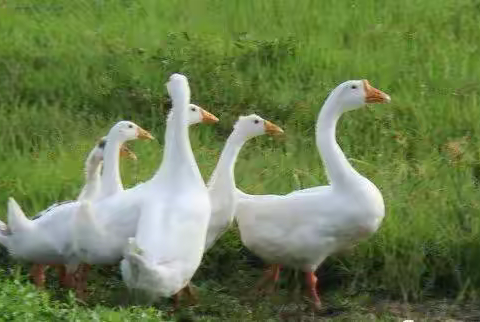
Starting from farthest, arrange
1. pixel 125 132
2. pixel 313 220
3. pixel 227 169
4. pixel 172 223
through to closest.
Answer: pixel 125 132
pixel 227 169
pixel 313 220
pixel 172 223

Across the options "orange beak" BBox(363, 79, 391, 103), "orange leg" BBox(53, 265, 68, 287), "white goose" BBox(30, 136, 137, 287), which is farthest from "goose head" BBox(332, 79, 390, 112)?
"orange leg" BBox(53, 265, 68, 287)

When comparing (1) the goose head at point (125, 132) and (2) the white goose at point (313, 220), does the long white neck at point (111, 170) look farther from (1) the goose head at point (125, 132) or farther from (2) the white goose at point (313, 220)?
(2) the white goose at point (313, 220)

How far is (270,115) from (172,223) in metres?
2.83

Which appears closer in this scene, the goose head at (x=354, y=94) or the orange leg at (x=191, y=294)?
the orange leg at (x=191, y=294)

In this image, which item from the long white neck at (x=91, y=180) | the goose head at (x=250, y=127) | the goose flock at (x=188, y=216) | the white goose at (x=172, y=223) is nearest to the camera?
the white goose at (x=172, y=223)

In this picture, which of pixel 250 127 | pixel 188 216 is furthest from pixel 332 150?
pixel 188 216

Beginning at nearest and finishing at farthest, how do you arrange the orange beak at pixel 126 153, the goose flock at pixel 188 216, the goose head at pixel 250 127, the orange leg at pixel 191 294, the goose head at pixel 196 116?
1. the goose flock at pixel 188 216
2. the orange leg at pixel 191 294
3. the goose head at pixel 250 127
4. the goose head at pixel 196 116
5. the orange beak at pixel 126 153

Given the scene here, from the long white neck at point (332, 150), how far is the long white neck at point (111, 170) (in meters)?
1.20

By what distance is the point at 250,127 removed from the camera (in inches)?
331

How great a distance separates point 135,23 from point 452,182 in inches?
142

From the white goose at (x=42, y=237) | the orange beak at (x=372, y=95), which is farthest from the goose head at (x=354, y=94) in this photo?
the white goose at (x=42, y=237)

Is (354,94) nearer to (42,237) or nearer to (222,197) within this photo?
(222,197)

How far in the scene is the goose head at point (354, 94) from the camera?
8359 mm

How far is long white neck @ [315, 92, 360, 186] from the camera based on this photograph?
8.04 meters
